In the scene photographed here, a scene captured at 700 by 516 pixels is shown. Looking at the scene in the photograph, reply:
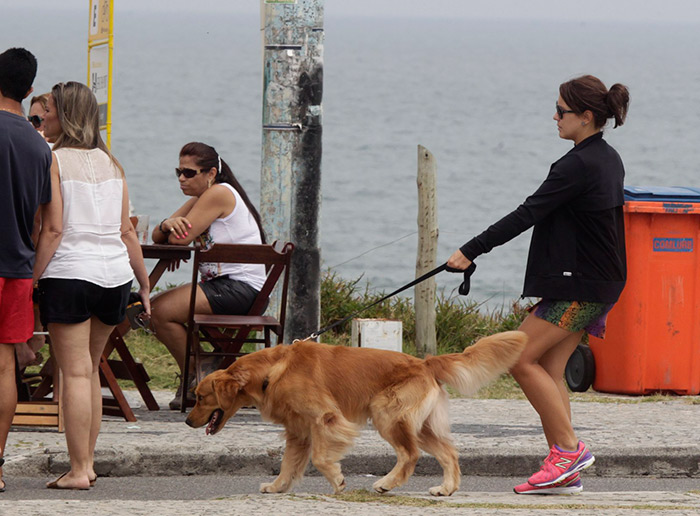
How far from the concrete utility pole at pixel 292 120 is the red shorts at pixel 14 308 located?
3.33m

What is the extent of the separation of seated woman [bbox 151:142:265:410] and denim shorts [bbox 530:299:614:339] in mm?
2650

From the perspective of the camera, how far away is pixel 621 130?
74.4m

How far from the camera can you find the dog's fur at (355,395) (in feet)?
Result: 18.6

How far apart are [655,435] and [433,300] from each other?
11.7 ft

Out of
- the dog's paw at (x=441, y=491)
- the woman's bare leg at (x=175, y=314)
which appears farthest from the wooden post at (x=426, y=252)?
the dog's paw at (x=441, y=491)

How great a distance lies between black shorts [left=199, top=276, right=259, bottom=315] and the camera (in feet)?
26.1

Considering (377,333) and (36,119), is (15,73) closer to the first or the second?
(36,119)

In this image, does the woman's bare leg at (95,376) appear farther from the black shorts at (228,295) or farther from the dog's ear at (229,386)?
the black shorts at (228,295)

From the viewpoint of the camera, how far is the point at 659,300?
29.6ft

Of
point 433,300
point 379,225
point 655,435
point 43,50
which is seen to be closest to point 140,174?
point 379,225

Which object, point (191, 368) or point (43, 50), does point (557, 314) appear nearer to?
point (191, 368)

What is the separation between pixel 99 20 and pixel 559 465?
549 centimetres

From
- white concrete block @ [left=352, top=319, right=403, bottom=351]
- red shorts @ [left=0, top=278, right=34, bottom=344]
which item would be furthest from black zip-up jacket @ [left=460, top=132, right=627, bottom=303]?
white concrete block @ [left=352, top=319, right=403, bottom=351]

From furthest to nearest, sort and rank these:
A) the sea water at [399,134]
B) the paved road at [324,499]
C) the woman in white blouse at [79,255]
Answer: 1. the sea water at [399,134]
2. the woman in white blouse at [79,255]
3. the paved road at [324,499]
